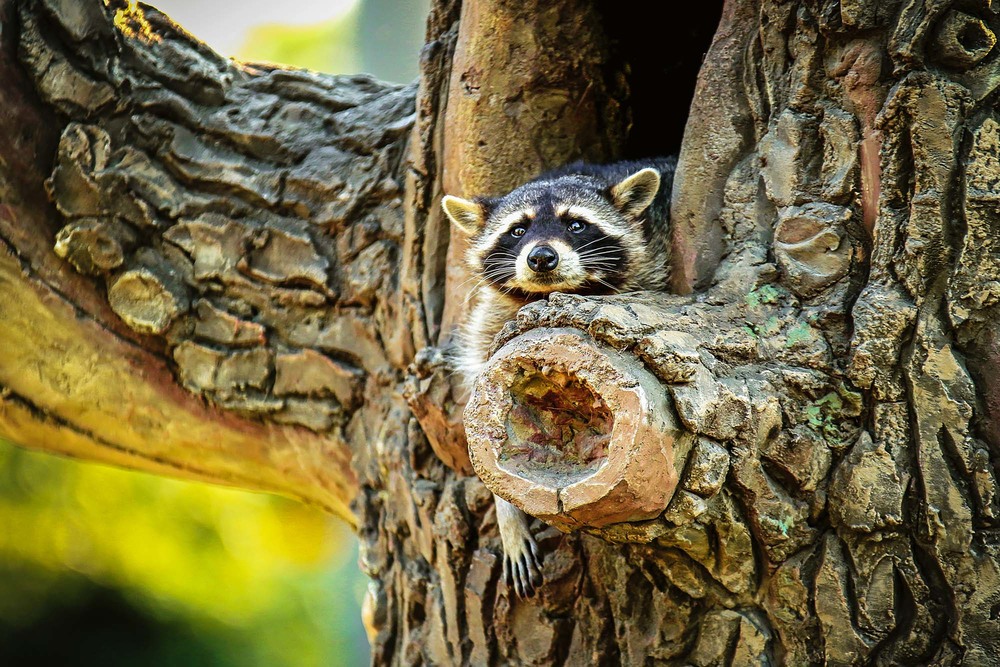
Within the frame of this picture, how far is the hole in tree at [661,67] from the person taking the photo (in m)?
2.87

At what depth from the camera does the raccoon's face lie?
2.50 metres

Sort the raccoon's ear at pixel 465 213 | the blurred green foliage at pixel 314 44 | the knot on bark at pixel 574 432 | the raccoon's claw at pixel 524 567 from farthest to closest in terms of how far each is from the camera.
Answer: the blurred green foliage at pixel 314 44, the raccoon's ear at pixel 465 213, the raccoon's claw at pixel 524 567, the knot on bark at pixel 574 432

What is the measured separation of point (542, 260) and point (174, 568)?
140 inches

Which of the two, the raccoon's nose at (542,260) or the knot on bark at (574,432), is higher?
the raccoon's nose at (542,260)

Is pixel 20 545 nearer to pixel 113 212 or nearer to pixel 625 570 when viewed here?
pixel 113 212

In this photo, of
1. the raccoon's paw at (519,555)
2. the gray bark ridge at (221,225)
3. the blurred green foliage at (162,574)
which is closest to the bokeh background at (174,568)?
the blurred green foliage at (162,574)

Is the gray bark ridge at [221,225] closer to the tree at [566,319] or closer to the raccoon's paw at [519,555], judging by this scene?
the tree at [566,319]

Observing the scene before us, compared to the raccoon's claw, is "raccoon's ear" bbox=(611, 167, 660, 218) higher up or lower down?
higher up

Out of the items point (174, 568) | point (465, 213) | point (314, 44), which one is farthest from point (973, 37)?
point (174, 568)

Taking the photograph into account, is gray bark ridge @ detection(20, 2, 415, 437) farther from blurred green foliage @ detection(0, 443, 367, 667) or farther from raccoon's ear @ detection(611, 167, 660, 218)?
blurred green foliage @ detection(0, 443, 367, 667)

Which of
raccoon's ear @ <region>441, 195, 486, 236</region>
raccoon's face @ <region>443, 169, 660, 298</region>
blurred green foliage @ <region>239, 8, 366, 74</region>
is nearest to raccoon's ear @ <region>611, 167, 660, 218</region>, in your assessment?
raccoon's face @ <region>443, 169, 660, 298</region>

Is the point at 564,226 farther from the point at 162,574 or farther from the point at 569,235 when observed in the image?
the point at 162,574

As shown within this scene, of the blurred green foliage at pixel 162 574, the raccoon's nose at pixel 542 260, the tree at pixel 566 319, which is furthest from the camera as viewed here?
the blurred green foliage at pixel 162 574

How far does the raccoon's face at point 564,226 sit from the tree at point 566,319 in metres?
0.10
